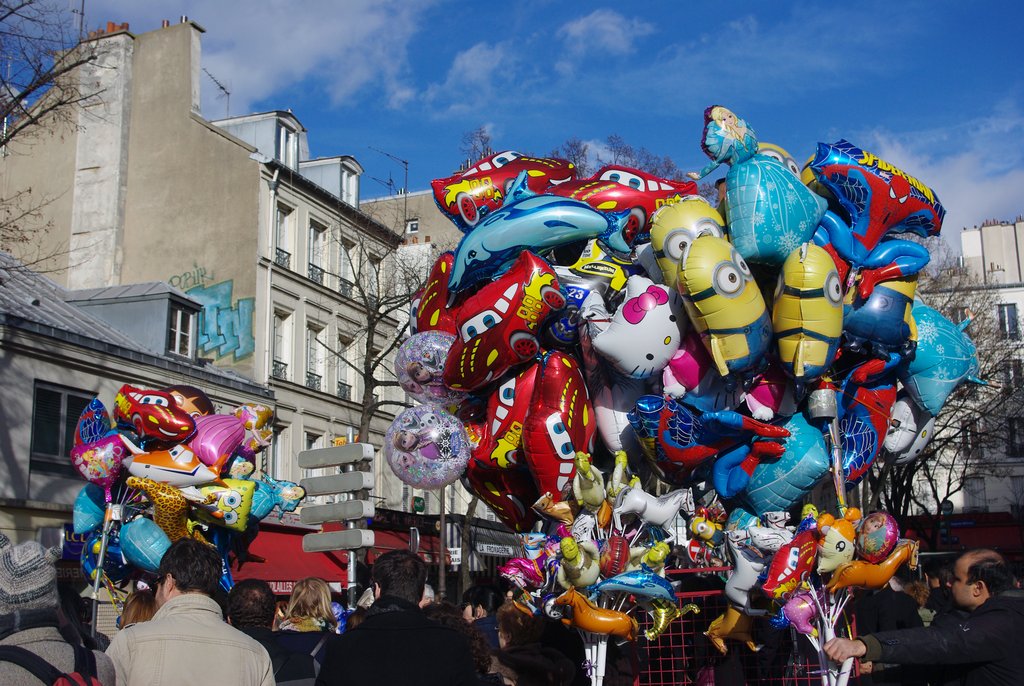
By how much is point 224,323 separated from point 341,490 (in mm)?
16718

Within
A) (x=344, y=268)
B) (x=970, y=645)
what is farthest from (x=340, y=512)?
(x=344, y=268)

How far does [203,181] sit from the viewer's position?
2856 centimetres

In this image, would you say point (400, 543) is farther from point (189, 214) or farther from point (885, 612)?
point (885, 612)

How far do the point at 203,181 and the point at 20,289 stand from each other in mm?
8337

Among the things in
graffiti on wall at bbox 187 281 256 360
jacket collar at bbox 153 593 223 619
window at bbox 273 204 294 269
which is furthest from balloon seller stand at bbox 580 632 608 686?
window at bbox 273 204 294 269

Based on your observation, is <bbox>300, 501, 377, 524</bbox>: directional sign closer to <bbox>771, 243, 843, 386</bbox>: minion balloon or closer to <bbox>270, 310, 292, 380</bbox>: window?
<bbox>771, 243, 843, 386</bbox>: minion balloon

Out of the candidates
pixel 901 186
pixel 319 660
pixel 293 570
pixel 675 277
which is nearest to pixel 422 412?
pixel 675 277

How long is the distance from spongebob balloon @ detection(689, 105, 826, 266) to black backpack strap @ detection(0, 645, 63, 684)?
5.48m

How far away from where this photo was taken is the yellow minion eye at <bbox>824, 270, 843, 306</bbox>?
23.7 ft

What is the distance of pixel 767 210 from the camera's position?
7.48 metres

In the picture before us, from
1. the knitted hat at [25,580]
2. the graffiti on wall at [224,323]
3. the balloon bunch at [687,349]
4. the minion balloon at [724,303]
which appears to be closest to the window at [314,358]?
the graffiti on wall at [224,323]

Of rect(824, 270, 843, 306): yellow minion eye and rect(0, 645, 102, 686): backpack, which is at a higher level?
rect(824, 270, 843, 306): yellow minion eye

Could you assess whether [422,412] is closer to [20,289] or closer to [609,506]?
[609,506]

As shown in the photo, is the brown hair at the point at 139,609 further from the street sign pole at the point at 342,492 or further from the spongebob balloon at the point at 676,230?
the street sign pole at the point at 342,492
